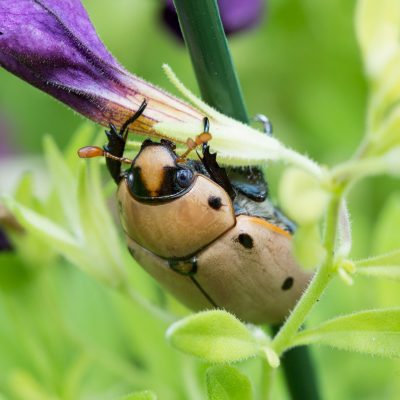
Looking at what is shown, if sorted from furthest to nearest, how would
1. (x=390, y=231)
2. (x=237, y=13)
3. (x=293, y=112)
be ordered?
1. (x=293, y=112)
2. (x=237, y=13)
3. (x=390, y=231)

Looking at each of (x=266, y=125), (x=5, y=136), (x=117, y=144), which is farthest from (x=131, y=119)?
(x=5, y=136)

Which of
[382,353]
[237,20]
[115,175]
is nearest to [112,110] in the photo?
[115,175]

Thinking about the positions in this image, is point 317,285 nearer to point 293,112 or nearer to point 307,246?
point 307,246

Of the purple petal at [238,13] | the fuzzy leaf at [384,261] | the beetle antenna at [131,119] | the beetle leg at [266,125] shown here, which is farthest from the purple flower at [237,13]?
the fuzzy leaf at [384,261]

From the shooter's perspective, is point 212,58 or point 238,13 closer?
point 212,58

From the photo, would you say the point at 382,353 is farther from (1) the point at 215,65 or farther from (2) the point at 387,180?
(2) the point at 387,180

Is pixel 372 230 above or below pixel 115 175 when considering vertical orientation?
above
